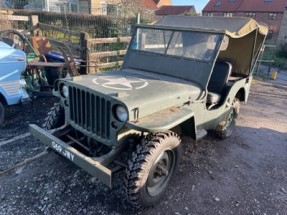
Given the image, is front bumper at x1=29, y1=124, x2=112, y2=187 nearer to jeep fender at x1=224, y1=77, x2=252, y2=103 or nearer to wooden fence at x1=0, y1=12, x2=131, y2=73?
jeep fender at x1=224, y1=77, x2=252, y2=103

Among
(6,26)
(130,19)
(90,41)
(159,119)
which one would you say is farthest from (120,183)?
(130,19)

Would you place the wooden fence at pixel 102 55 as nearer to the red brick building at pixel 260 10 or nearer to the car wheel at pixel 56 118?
the car wheel at pixel 56 118

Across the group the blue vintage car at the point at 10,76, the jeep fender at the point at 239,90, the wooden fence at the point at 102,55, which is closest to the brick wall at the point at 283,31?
the wooden fence at the point at 102,55

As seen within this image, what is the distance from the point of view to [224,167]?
4.05 meters

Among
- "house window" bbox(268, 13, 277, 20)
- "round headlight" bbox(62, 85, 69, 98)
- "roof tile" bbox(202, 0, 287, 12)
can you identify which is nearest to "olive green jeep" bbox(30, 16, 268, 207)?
"round headlight" bbox(62, 85, 69, 98)

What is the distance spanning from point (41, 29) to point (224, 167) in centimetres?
762

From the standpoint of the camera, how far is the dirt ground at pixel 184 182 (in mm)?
3084

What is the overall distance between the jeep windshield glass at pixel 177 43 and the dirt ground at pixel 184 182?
1575 mm

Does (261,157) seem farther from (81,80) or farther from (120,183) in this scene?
(81,80)

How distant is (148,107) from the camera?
287 cm

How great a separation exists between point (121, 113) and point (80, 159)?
627mm

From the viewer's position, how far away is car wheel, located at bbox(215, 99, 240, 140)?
4.68 metres

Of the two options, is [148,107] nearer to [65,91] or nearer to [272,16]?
[65,91]

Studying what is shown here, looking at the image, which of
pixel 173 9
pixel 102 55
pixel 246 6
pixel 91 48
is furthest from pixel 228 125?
pixel 173 9
